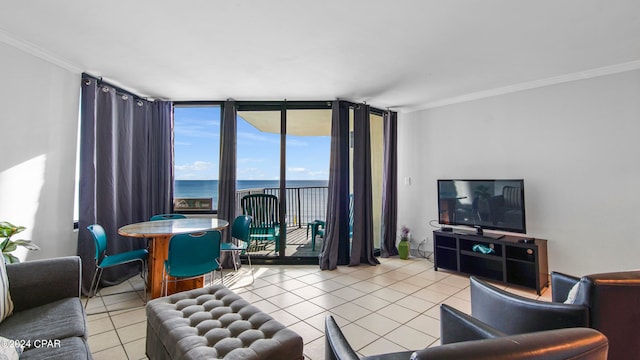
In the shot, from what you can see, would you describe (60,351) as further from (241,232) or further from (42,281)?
(241,232)

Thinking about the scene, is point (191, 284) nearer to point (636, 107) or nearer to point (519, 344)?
point (519, 344)

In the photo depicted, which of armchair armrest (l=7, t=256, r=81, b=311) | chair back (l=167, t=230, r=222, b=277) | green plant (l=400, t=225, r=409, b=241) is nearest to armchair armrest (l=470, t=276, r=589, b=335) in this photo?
chair back (l=167, t=230, r=222, b=277)

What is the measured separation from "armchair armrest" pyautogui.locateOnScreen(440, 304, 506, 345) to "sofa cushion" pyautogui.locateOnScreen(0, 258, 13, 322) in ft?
7.83

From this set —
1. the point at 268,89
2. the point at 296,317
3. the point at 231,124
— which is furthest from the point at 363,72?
the point at 296,317

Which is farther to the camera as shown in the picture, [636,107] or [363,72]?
[363,72]

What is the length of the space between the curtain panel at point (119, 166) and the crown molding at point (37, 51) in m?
0.18

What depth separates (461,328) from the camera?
1.25 m

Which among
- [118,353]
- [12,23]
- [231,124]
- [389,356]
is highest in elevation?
[12,23]

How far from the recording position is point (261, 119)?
193 inches

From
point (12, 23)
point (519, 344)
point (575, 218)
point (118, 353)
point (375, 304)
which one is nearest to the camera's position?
point (519, 344)

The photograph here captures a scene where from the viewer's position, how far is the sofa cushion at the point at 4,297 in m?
1.56

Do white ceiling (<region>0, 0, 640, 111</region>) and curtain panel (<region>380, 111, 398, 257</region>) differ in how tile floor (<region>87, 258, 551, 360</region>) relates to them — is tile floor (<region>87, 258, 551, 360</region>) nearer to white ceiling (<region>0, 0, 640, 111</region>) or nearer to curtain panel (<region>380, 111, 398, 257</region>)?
curtain panel (<region>380, 111, 398, 257</region>)

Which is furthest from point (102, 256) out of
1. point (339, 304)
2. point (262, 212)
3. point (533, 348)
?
point (533, 348)

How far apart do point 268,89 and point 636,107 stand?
4.08m
